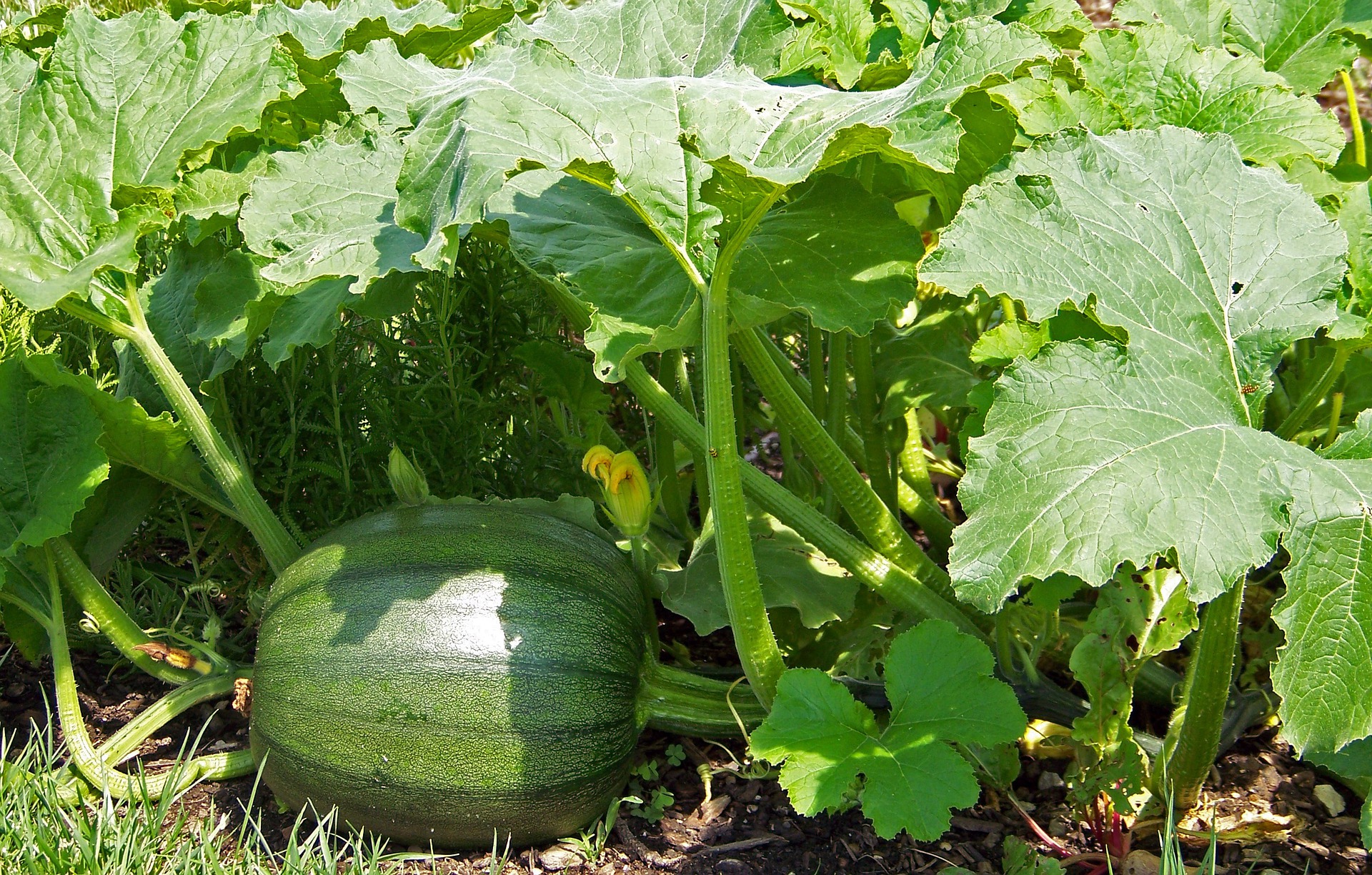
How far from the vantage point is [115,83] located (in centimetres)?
217

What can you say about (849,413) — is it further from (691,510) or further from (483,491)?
(483,491)

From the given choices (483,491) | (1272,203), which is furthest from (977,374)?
(483,491)

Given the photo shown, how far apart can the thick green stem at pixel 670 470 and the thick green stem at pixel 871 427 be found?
0.39m

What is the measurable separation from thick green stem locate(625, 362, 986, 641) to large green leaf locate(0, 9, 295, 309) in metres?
0.87

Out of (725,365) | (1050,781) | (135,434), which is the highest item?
(725,365)

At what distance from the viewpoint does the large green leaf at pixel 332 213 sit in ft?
6.16

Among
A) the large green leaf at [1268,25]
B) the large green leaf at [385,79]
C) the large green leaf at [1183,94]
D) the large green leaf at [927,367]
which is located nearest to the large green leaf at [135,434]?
the large green leaf at [385,79]

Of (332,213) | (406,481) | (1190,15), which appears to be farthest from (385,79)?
(1190,15)

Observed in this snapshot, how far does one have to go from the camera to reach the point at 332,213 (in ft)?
6.54

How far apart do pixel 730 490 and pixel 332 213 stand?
831 mm

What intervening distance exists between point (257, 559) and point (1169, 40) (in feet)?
7.03

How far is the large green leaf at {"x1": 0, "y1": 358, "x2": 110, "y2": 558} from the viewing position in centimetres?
211

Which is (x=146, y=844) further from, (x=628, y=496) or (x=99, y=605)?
(x=628, y=496)

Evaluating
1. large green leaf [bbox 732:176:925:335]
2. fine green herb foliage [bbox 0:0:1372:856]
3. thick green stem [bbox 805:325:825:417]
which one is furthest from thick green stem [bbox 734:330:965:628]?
thick green stem [bbox 805:325:825:417]
